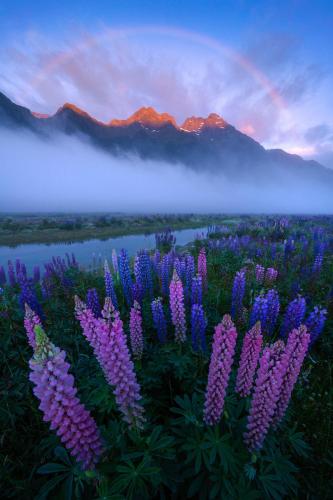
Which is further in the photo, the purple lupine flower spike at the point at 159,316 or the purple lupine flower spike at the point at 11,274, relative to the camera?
the purple lupine flower spike at the point at 11,274

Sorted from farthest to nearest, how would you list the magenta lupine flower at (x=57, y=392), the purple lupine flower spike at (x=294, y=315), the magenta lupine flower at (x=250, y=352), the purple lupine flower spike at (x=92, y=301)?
the purple lupine flower spike at (x=92, y=301) < the purple lupine flower spike at (x=294, y=315) < the magenta lupine flower at (x=250, y=352) < the magenta lupine flower at (x=57, y=392)

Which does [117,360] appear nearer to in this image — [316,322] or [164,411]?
[164,411]

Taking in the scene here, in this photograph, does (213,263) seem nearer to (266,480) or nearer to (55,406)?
(266,480)

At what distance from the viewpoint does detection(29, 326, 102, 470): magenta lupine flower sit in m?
1.58

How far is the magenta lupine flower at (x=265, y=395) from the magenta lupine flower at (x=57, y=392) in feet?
4.96

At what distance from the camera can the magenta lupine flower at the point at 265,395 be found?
1.97 m

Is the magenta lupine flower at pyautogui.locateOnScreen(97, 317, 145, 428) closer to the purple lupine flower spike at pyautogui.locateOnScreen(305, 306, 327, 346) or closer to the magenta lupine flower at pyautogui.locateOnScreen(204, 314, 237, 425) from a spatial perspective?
the magenta lupine flower at pyautogui.locateOnScreen(204, 314, 237, 425)

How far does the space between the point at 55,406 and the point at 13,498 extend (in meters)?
2.10

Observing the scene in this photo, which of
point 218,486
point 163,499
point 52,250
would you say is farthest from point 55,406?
point 52,250

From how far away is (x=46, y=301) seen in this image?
5953 millimetres

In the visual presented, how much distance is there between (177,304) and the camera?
3.62m

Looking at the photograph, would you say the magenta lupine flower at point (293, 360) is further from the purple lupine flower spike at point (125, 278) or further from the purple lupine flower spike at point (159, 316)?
the purple lupine flower spike at point (125, 278)

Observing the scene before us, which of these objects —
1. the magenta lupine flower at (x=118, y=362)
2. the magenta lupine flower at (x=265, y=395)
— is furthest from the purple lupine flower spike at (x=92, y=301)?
the magenta lupine flower at (x=265, y=395)

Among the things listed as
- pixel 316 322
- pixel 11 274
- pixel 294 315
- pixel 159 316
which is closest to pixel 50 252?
pixel 11 274
